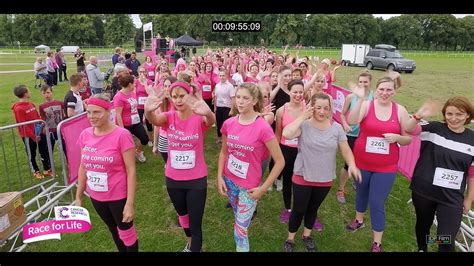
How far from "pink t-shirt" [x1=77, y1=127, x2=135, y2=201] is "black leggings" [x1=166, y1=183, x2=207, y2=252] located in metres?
0.50

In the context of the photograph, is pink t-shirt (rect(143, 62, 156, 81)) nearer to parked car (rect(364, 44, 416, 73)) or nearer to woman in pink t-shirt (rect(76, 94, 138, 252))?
woman in pink t-shirt (rect(76, 94, 138, 252))

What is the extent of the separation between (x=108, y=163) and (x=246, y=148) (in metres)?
1.24

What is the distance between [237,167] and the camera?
2811 millimetres

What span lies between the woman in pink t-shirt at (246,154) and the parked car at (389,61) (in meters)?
23.9

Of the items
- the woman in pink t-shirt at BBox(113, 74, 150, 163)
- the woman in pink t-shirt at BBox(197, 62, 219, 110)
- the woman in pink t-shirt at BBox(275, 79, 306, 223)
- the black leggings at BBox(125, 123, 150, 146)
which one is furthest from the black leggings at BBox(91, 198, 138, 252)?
the woman in pink t-shirt at BBox(197, 62, 219, 110)

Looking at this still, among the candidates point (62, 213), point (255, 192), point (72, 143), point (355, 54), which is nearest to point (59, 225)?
point (62, 213)

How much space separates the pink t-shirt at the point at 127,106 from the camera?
5.26m

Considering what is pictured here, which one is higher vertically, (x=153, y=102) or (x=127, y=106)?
(x=153, y=102)

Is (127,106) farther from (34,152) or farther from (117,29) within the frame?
(117,29)

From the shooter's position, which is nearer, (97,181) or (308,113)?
(97,181)

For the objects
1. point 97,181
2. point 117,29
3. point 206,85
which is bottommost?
point 97,181

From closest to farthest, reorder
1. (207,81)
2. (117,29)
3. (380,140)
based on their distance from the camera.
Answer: (380,140) → (207,81) → (117,29)

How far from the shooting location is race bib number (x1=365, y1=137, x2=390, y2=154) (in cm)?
316

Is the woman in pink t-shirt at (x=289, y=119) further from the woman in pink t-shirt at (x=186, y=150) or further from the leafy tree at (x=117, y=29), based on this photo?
the leafy tree at (x=117, y=29)
